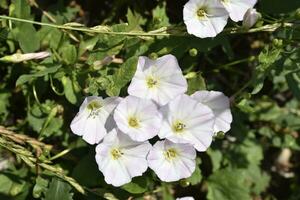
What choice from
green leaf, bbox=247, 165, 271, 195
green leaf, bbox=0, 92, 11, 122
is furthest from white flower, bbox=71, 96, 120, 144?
green leaf, bbox=247, 165, 271, 195

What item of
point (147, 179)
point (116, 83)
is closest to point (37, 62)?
point (116, 83)

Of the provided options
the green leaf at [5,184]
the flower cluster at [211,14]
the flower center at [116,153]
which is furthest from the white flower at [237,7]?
the green leaf at [5,184]

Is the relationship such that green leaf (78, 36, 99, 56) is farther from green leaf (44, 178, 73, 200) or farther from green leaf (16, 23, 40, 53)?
green leaf (44, 178, 73, 200)

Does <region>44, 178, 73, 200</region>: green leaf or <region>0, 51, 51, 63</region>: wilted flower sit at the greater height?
<region>0, 51, 51, 63</region>: wilted flower

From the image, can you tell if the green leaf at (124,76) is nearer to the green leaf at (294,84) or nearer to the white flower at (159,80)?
the white flower at (159,80)

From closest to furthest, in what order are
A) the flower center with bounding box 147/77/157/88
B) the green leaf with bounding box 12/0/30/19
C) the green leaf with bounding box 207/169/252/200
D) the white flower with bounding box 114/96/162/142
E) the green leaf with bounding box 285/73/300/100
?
1. the white flower with bounding box 114/96/162/142
2. the flower center with bounding box 147/77/157/88
3. the green leaf with bounding box 12/0/30/19
4. the green leaf with bounding box 285/73/300/100
5. the green leaf with bounding box 207/169/252/200

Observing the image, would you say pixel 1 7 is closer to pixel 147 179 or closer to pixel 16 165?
pixel 16 165

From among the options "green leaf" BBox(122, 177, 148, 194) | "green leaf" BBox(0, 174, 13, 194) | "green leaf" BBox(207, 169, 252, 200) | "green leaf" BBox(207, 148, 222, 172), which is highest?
"green leaf" BBox(122, 177, 148, 194)

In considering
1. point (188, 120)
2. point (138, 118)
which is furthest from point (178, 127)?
point (138, 118)

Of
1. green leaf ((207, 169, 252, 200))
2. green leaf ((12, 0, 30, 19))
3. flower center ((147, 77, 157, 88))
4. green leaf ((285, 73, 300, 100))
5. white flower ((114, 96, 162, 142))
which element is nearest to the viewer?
white flower ((114, 96, 162, 142))
